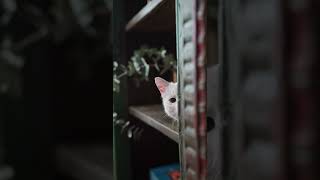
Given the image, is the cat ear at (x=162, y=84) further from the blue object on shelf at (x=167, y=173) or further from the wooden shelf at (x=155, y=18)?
the blue object on shelf at (x=167, y=173)

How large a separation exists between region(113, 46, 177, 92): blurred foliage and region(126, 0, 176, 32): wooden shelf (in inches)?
2.9

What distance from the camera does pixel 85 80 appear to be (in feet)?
5.09

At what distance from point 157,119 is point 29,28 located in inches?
45.6

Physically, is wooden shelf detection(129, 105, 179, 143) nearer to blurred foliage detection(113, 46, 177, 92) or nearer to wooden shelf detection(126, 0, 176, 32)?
blurred foliage detection(113, 46, 177, 92)

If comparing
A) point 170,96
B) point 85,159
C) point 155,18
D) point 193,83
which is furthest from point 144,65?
point 85,159

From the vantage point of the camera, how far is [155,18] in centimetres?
92

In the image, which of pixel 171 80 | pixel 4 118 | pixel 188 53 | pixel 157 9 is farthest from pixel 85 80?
pixel 188 53

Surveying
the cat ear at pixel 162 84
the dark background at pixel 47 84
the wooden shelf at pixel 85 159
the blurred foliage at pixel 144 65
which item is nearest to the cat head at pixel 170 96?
the cat ear at pixel 162 84

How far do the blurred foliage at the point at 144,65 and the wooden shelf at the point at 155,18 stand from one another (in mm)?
74

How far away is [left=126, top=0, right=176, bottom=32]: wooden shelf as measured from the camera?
2.50 feet

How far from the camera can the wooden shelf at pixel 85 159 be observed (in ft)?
5.38

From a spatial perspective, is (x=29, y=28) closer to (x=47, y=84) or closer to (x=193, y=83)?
(x=47, y=84)

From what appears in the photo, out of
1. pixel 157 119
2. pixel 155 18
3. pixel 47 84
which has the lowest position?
pixel 157 119

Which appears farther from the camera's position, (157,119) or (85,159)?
(85,159)
